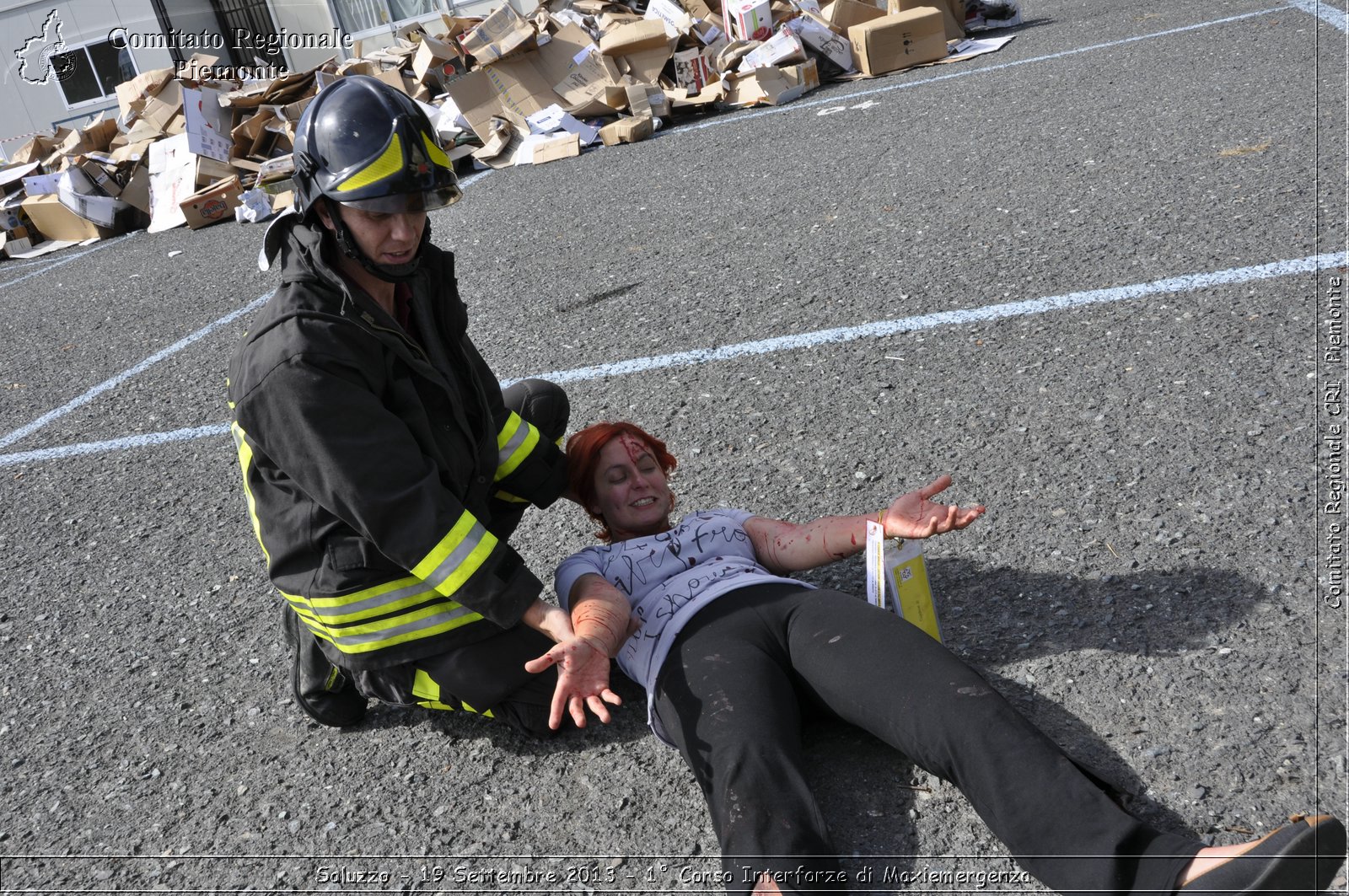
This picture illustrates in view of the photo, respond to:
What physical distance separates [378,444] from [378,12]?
60.6ft

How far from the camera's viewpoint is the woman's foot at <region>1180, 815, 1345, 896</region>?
1.66 meters

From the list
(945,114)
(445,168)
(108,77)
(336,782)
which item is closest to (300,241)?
(445,168)

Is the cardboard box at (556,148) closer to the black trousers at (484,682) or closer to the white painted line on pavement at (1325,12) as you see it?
the white painted line on pavement at (1325,12)

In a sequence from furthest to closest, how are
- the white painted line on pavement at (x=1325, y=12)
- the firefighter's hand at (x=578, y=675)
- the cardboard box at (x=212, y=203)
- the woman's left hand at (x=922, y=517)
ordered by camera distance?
the cardboard box at (x=212, y=203) < the white painted line on pavement at (x=1325, y=12) < the woman's left hand at (x=922, y=517) < the firefighter's hand at (x=578, y=675)

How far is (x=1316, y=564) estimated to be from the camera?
2.49m

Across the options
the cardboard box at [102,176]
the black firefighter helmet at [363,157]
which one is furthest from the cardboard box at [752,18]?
the black firefighter helmet at [363,157]

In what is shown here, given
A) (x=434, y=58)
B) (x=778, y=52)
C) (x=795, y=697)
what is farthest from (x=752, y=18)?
(x=795, y=697)

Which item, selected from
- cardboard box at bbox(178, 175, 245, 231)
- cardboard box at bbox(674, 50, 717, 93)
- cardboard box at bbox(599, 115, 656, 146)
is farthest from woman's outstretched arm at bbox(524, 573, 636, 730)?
cardboard box at bbox(178, 175, 245, 231)

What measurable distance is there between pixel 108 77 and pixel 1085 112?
19.8m

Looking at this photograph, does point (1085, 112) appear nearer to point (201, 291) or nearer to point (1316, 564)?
point (1316, 564)

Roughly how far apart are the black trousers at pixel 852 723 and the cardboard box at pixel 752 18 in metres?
8.68

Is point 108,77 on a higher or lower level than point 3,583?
higher

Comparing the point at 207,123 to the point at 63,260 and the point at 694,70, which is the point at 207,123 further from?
the point at 694,70

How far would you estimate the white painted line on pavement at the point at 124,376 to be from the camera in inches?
215
